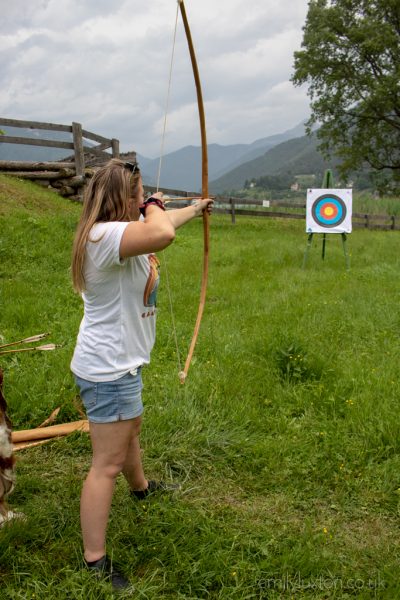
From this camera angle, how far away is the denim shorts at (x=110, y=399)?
5.12 feet

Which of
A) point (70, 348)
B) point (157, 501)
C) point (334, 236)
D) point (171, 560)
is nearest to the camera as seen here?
point (171, 560)

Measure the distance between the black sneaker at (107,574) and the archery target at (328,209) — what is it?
20.2 feet

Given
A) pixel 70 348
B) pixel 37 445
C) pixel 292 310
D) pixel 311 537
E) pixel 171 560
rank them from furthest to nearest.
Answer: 1. pixel 292 310
2. pixel 70 348
3. pixel 37 445
4. pixel 311 537
5. pixel 171 560

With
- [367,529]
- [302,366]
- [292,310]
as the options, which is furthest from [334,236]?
[367,529]

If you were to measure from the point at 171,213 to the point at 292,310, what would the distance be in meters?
2.73

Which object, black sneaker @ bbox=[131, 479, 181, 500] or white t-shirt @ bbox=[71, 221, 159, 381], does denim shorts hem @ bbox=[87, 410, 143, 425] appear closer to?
white t-shirt @ bbox=[71, 221, 159, 381]

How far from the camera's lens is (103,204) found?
5.04ft

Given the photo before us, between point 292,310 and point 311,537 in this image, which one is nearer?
point 311,537

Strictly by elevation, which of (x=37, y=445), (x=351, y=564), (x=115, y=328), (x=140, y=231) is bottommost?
(x=351, y=564)

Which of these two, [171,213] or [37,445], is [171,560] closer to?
[37,445]

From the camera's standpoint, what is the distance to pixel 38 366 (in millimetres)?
3139

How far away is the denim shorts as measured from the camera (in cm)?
156

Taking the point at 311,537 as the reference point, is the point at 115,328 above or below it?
above

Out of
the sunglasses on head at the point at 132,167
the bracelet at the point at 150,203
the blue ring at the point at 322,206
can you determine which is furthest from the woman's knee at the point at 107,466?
the blue ring at the point at 322,206
